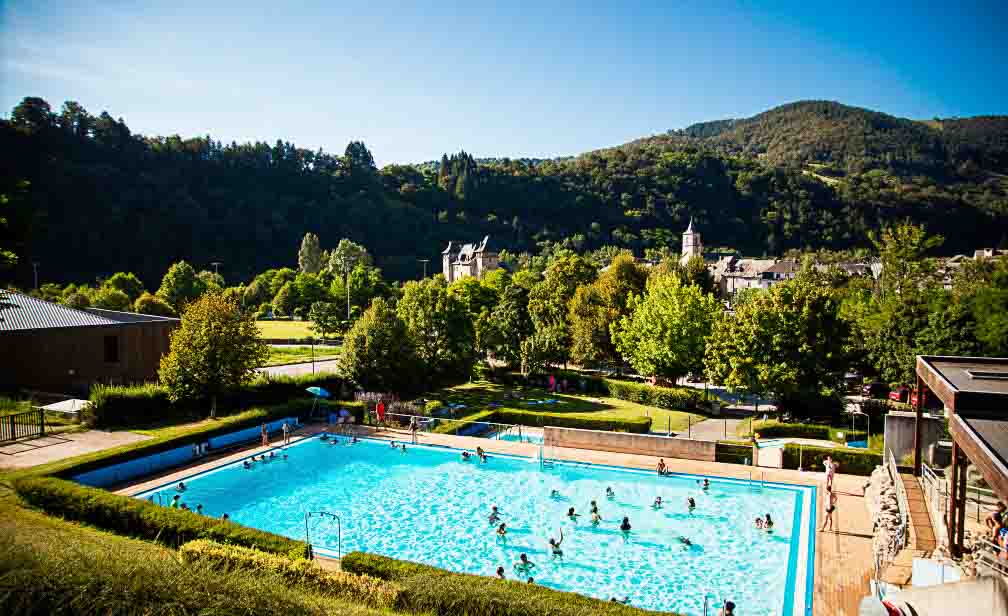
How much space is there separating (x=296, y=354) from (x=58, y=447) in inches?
1145

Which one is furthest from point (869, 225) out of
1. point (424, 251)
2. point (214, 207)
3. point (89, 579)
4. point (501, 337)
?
point (89, 579)

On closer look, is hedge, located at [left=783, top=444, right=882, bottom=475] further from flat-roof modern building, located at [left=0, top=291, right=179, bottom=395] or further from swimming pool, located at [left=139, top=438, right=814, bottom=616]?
flat-roof modern building, located at [left=0, top=291, right=179, bottom=395]

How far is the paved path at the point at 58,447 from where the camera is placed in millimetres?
19625

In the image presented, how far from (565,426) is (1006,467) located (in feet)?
64.1

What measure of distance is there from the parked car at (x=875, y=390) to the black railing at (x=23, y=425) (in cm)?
4196

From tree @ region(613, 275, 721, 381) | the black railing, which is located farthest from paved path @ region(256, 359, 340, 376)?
tree @ region(613, 275, 721, 381)

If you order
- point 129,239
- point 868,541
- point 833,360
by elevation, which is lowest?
point 868,541

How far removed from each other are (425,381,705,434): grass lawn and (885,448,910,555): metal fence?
12.2 m

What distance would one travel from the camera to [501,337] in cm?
4319

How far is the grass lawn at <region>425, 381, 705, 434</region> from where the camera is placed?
31812 millimetres

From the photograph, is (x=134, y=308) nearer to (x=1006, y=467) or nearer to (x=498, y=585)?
(x=498, y=585)

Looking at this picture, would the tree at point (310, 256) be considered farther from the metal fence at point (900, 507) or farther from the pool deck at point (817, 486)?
the metal fence at point (900, 507)

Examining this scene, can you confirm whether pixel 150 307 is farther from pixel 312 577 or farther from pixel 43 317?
pixel 312 577

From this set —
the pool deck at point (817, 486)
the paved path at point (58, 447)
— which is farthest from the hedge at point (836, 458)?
the paved path at point (58, 447)
